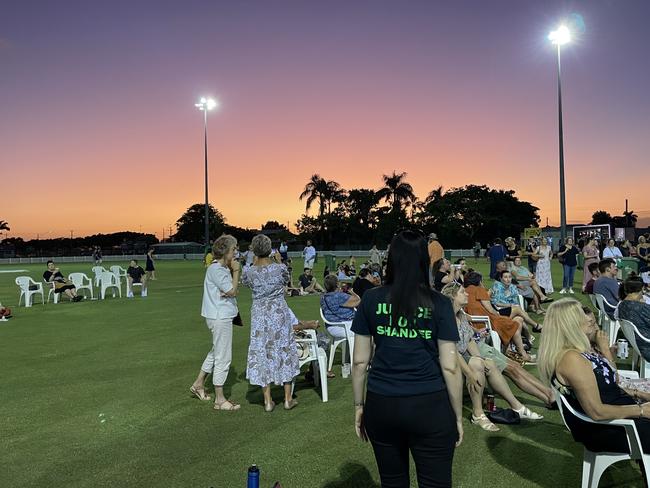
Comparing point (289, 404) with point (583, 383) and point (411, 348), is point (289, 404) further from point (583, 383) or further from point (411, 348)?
point (411, 348)

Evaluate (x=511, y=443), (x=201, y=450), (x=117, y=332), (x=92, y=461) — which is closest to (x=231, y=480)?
(x=201, y=450)

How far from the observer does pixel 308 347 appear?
6.26m

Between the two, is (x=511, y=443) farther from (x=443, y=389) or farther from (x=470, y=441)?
(x=443, y=389)

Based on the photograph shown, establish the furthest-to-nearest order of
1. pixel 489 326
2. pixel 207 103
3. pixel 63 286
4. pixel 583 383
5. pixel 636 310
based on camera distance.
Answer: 1. pixel 207 103
2. pixel 63 286
3. pixel 489 326
4. pixel 636 310
5. pixel 583 383

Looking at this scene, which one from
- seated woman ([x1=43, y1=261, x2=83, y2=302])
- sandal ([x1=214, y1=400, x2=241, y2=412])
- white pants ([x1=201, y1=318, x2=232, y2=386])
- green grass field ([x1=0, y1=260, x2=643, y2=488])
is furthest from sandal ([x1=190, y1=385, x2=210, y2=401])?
seated woman ([x1=43, y1=261, x2=83, y2=302])

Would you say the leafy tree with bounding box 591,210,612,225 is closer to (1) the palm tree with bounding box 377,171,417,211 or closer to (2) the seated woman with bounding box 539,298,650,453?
(1) the palm tree with bounding box 377,171,417,211

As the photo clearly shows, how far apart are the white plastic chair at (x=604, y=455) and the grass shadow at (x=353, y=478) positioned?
1395 mm

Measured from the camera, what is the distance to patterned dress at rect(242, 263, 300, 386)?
523 centimetres

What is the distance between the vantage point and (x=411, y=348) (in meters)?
2.27

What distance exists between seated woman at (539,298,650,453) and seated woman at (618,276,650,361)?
2.58 meters

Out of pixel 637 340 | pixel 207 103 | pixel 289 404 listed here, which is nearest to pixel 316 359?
pixel 289 404

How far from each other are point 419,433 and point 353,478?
6.15 ft

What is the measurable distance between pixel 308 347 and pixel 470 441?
2.37 m

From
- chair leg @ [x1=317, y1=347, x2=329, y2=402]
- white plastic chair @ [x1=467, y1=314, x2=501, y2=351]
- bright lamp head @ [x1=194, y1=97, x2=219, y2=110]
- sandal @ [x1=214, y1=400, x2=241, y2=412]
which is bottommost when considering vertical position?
sandal @ [x1=214, y1=400, x2=241, y2=412]
